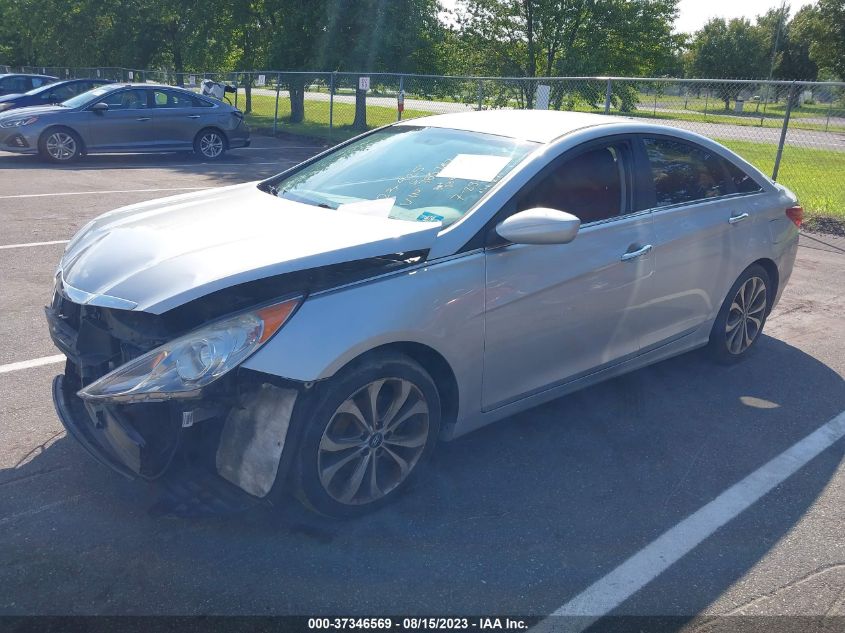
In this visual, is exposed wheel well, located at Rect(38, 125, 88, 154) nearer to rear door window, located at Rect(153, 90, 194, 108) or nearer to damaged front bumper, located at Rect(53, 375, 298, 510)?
rear door window, located at Rect(153, 90, 194, 108)

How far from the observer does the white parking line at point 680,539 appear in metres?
2.92

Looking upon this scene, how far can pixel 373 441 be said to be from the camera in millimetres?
3375

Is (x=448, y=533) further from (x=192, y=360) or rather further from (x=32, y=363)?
(x=32, y=363)

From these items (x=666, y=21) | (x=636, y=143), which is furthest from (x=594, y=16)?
(x=636, y=143)

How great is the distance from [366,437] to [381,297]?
59 cm

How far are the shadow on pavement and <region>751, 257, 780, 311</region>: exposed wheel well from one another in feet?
4.39

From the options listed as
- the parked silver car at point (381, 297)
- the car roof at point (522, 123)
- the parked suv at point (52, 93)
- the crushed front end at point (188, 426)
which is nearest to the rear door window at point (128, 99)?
the parked suv at point (52, 93)

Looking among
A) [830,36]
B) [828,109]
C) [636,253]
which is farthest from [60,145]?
[830,36]

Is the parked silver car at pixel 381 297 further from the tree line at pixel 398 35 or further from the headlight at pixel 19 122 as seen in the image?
the tree line at pixel 398 35

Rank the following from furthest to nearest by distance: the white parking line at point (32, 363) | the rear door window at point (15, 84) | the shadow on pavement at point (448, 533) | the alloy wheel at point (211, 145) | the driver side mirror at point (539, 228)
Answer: the rear door window at point (15, 84), the alloy wheel at point (211, 145), the white parking line at point (32, 363), the driver side mirror at point (539, 228), the shadow on pavement at point (448, 533)

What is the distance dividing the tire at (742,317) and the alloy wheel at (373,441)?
265cm

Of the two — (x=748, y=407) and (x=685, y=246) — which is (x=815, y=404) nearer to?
(x=748, y=407)

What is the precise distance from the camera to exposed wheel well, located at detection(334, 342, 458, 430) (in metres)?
3.38

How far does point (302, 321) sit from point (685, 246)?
2594 mm
